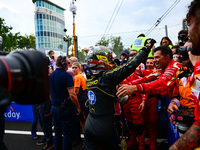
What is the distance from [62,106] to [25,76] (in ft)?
7.04

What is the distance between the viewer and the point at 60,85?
9.09 ft

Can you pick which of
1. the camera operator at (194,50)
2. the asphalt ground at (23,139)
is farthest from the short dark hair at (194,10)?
the asphalt ground at (23,139)

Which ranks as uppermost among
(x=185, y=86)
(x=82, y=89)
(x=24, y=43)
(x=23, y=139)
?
(x=24, y=43)

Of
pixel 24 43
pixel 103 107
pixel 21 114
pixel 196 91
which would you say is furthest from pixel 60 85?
pixel 24 43

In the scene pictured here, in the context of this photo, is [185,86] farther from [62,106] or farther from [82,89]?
[82,89]

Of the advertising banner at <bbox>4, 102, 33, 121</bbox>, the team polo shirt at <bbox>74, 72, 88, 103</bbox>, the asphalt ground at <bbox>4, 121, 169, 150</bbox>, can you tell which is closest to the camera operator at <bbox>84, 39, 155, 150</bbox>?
the team polo shirt at <bbox>74, 72, 88, 103</bbox>

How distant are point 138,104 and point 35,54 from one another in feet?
8.61

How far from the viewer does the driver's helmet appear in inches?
82.8

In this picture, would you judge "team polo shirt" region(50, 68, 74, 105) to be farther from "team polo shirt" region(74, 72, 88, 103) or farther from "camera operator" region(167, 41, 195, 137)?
"camera operator" region(167, 41, 195, 137)

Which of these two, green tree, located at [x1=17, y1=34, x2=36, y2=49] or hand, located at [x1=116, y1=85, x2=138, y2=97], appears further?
green tree, located at [x1=17, y1=34, x2=36, y2=49]

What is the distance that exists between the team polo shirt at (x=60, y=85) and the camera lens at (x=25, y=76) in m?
2.00

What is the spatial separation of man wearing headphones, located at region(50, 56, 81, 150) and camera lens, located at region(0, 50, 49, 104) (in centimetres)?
202

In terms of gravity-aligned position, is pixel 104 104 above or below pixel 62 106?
above

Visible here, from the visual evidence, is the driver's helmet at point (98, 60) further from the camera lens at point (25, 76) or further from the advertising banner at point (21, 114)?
the advertising banner at point (21, 114)
